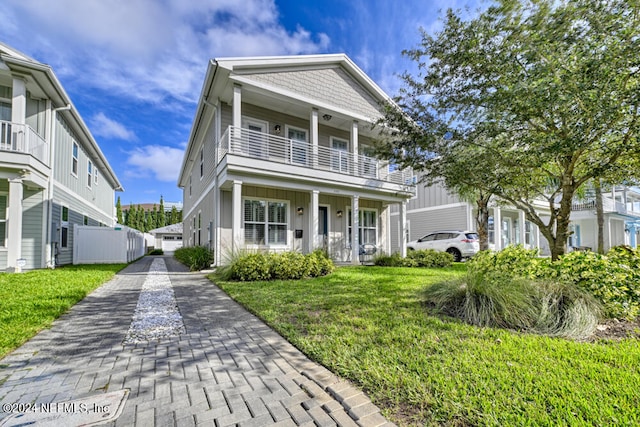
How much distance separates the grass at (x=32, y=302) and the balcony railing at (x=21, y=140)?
14.2ft

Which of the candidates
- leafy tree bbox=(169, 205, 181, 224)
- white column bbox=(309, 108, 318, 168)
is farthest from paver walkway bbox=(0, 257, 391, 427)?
leafy tree bbox=(169, 205, 181, 224)

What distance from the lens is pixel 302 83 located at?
11602 millimetres

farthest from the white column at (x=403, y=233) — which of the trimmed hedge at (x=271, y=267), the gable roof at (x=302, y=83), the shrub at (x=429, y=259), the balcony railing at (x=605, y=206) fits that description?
the balcony railing at (x=605, y=206)

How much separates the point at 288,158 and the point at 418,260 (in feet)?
22.5

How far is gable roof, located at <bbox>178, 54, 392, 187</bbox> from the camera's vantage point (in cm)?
988

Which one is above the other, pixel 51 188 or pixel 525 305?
pixel 51 188

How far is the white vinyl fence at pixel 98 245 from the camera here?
1285cm

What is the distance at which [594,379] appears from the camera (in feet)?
7.88

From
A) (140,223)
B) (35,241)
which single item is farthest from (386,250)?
(140,223)

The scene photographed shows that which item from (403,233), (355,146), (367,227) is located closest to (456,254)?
(403,233)

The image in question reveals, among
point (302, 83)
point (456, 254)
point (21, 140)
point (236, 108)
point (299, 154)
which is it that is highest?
point (302, 83)

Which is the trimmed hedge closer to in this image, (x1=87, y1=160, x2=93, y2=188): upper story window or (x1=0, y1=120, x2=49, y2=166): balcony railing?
(x1=0, y1=120, x2=49, y2=166): balcony railing

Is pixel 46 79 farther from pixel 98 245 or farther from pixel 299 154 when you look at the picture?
pixel 299 154

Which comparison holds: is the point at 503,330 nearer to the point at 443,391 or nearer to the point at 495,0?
the point at 443,391
